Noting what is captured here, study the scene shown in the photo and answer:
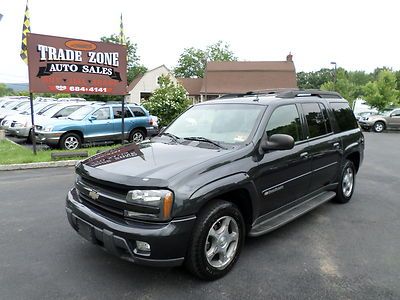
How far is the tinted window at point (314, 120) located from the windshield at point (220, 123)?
100cm

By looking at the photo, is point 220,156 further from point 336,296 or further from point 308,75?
point 308,75

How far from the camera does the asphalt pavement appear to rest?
3.14 m

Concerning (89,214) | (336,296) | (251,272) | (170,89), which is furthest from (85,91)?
(336,296)

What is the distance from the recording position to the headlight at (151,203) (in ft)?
9.47

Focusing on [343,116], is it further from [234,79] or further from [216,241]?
[234,79]

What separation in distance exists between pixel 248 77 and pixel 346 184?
37163 millimetres

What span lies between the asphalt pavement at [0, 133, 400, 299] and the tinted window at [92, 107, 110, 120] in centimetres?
712

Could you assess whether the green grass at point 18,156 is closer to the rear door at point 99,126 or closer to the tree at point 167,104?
the rear door at point 99,126

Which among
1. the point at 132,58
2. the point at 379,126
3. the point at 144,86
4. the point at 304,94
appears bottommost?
the point at 379,126

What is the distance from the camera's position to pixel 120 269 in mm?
3520

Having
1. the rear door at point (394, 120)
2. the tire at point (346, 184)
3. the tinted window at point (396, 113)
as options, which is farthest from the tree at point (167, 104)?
the tinted window at point (396, 113)

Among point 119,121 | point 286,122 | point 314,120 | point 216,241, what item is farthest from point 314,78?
point 216,241

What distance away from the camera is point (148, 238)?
9.40 feet

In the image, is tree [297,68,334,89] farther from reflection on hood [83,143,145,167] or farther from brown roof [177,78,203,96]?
reflection on hood [83,143,145,167]
